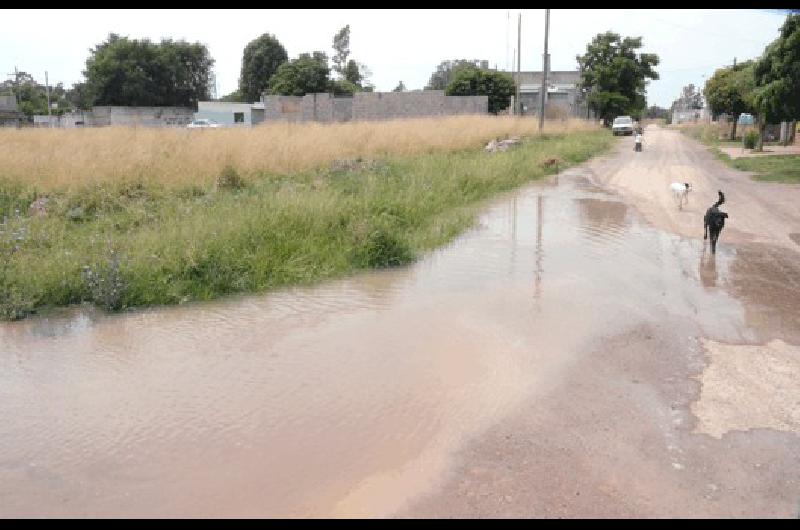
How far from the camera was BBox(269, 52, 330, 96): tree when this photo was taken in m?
49.9

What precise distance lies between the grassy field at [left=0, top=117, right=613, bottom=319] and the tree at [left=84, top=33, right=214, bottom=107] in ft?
130

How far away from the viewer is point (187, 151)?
14070mm

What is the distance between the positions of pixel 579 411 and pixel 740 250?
601 centimetres

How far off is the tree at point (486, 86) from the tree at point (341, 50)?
23289 mm

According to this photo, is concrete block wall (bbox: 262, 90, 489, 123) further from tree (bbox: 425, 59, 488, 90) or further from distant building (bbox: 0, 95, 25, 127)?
tree (bbox: 425, 59, 488, 90)

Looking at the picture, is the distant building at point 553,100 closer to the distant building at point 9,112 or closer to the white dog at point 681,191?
the white dog at point 681,191

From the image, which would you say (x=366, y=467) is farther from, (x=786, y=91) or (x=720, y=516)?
(x=786, y=91)

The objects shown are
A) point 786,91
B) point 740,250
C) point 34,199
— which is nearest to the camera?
point 740,250

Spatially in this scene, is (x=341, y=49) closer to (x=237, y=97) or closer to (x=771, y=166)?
(x=237, y=97)

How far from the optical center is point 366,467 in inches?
144

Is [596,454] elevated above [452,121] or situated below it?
below

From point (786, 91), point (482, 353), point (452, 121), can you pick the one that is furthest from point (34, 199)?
point (452, 121)

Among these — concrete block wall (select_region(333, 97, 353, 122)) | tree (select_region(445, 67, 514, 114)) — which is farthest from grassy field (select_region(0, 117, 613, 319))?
tree (select_region(445, 67, 514, 114))

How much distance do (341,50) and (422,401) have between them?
65652mm
